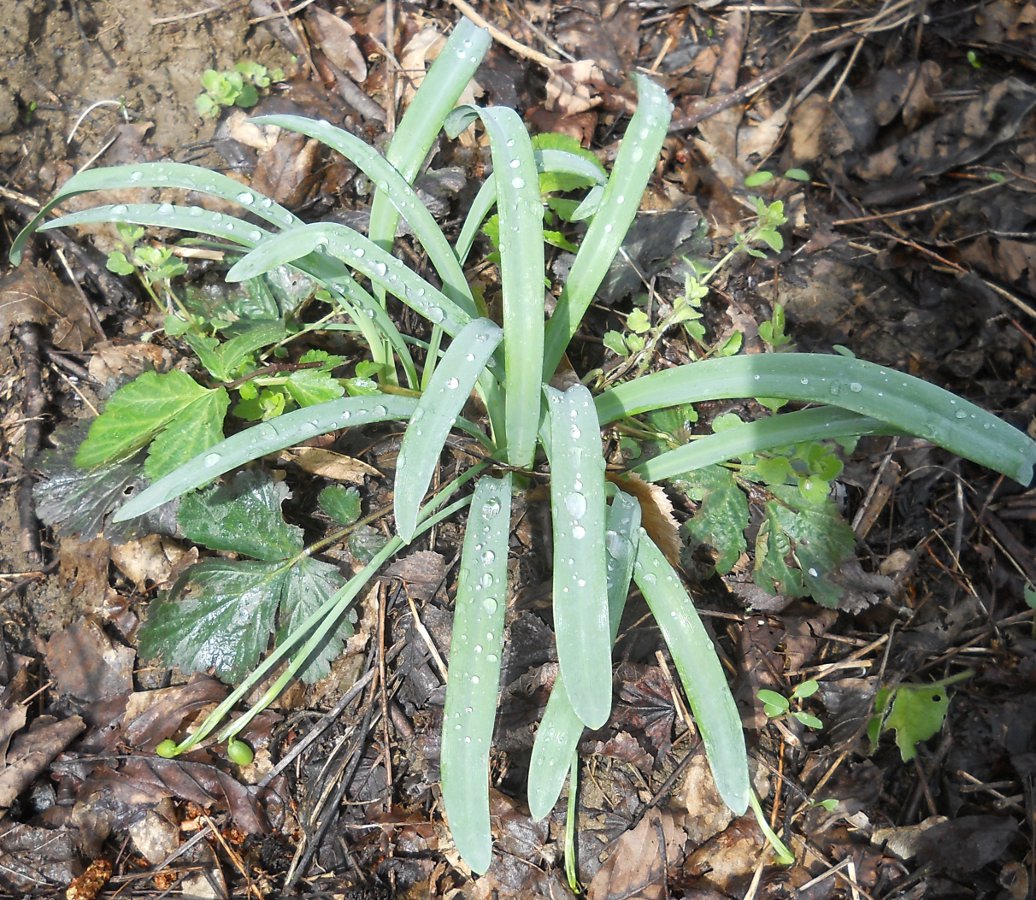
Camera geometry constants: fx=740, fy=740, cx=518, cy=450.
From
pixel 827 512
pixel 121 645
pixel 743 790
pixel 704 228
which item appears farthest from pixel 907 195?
pixel 121 645

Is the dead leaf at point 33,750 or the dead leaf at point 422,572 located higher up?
the dead leaf at point 422,572

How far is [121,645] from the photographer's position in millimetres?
1441

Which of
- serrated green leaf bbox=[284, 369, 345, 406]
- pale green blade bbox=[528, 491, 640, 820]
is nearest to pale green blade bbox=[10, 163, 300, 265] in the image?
serrated green leaf bbox=[284, 369, 345, 406]

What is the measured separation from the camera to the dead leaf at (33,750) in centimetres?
131

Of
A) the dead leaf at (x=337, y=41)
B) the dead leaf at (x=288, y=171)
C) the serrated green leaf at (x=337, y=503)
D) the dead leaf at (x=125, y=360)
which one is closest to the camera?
the serrated green leaf at (x=337, y=503)

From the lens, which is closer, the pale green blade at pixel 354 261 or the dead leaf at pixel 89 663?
the pale green blade at pixel 354 261

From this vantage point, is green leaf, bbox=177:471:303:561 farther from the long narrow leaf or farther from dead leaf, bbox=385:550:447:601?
the long narrow leaf

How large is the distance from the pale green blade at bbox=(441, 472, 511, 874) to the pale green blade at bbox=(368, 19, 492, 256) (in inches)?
25.1

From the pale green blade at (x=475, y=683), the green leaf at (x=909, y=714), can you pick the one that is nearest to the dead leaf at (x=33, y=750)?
the pale green blade at (x=475, y=683)

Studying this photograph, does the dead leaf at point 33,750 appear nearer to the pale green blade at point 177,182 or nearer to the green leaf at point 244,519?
the green leaf at point 244,519

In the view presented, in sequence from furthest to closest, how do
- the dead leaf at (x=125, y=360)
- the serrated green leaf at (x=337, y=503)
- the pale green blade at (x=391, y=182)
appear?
the dead leaf at (x=125, y=360), the serrated green leaf at (x=337, y=503), the pale green blade at (x=391, y=182)

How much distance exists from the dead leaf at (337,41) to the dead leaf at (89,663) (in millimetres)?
1508

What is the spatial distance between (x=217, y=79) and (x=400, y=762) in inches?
64.4

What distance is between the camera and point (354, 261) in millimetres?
1127
